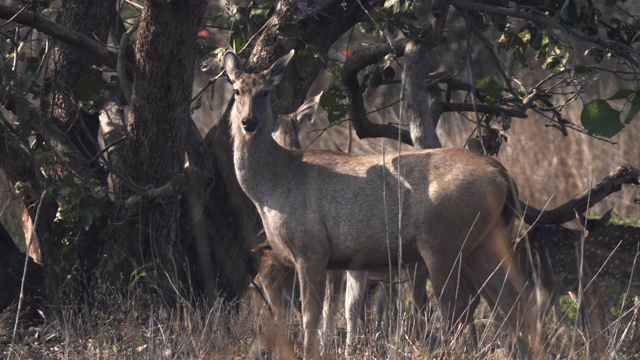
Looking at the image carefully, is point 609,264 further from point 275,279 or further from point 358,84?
point 275,279

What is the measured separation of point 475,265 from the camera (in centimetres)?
761

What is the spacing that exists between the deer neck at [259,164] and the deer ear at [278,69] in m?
0.37

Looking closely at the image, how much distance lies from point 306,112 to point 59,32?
2.12 metres

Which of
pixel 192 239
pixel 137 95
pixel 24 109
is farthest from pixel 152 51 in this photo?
pixel 192 239

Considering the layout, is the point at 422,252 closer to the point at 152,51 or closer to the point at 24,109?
the point at 152,51

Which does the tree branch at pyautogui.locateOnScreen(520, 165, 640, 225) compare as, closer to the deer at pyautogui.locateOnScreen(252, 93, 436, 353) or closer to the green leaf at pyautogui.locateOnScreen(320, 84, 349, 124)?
the deer at pyautogui.locateOnScreen(252, 93, 436, 353)

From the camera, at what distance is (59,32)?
7.66 m

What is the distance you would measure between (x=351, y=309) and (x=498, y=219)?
1560 millimetres

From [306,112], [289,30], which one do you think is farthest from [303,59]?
[306,112]

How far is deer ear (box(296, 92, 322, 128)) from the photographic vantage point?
8.91 meters

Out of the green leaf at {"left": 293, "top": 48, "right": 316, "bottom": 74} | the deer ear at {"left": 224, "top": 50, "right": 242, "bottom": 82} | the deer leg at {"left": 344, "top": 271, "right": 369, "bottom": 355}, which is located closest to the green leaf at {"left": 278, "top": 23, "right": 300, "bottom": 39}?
the green leaf at {"left": 293, "top": 48, "right": 316, "bottom": 74}

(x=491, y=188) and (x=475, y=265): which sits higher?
(x=491, y=188)

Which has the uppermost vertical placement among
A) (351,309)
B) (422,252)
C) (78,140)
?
(78,140)

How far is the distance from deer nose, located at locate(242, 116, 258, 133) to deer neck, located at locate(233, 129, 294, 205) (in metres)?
0.24
